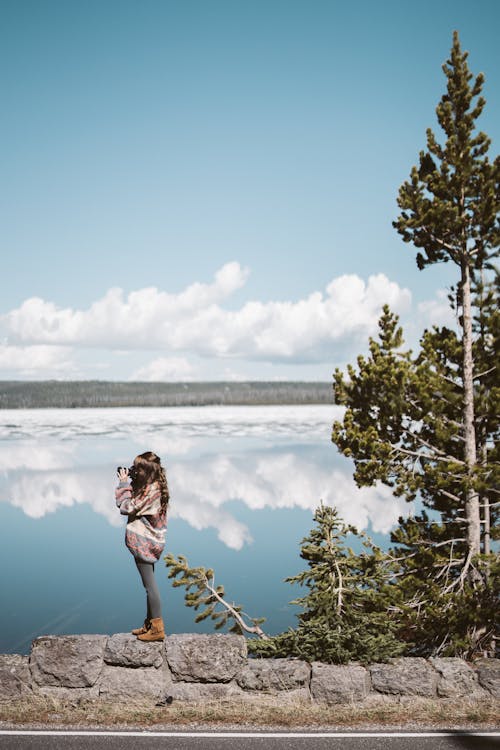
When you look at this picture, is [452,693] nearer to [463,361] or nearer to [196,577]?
[196,577]

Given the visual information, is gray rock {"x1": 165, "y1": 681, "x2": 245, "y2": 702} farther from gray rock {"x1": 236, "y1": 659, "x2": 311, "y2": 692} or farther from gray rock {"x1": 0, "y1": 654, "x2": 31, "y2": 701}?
gray rock {"x1": 0, "y1": 654, "x2": 31, "y2": 701}

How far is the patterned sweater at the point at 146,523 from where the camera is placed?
7.51 m

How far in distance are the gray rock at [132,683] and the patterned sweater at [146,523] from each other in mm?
1290

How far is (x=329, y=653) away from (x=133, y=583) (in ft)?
179

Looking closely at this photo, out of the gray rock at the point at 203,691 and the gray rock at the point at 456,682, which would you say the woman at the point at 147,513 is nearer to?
the gray rock at the point at 203,691

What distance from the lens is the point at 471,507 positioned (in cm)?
1255

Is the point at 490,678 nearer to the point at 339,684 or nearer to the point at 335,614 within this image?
the point at 339,684

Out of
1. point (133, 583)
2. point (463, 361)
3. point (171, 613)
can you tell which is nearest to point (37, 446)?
point (133, 583)

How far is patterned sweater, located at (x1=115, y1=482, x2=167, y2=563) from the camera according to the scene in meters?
7.51

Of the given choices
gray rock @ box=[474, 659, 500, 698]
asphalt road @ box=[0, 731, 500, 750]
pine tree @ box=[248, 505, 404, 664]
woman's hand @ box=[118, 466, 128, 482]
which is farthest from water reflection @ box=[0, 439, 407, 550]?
asphalt road @ box=[0, 731, 500, 750]

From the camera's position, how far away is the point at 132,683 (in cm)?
752

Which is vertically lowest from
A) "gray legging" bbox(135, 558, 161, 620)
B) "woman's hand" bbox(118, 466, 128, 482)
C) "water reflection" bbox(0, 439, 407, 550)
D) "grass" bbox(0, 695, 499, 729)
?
"water reflection" bbox(0, 439, 407, 550)

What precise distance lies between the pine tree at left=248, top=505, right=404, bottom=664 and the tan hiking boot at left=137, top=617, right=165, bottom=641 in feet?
4.60

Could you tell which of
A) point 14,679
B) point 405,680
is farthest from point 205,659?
point 405,680
